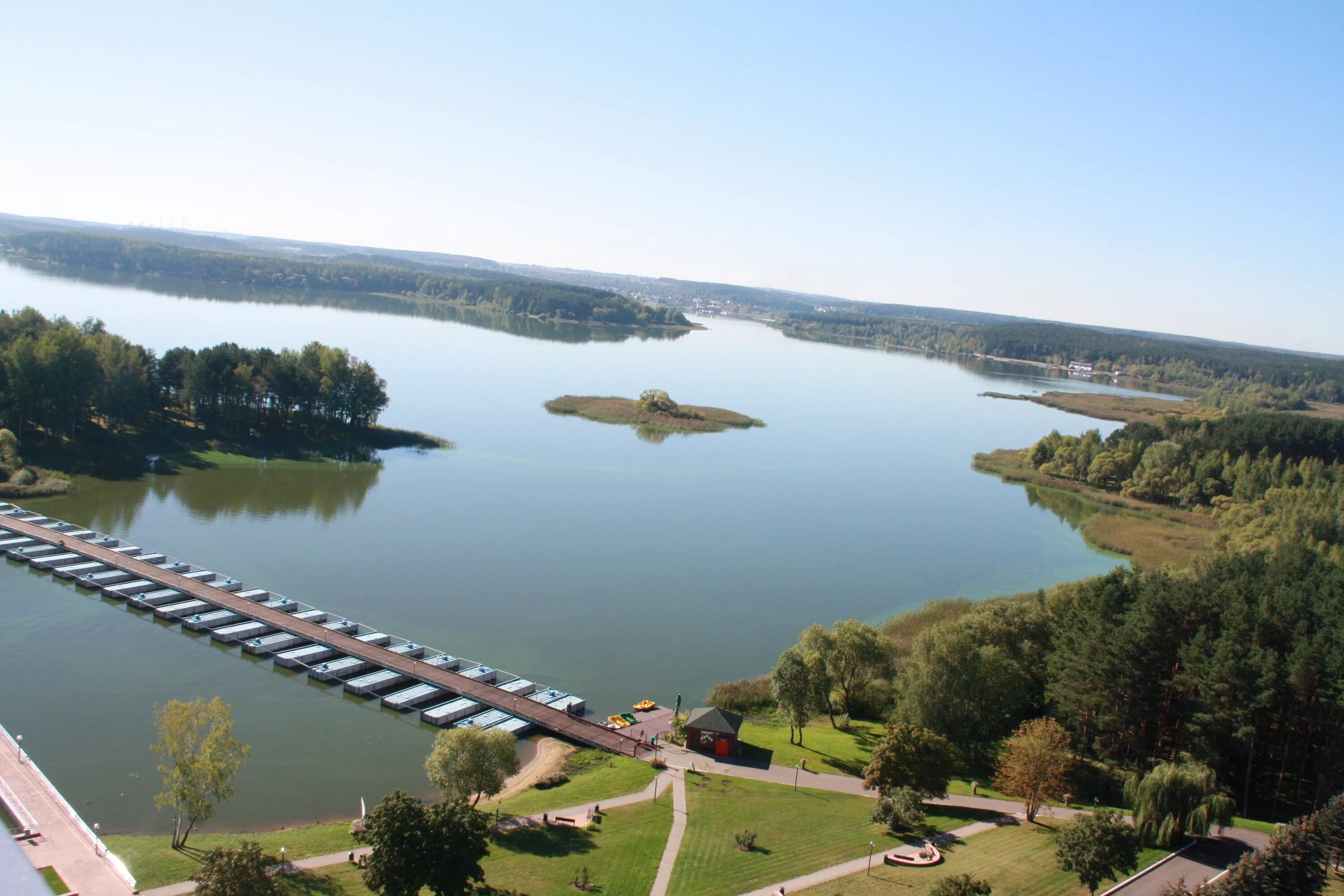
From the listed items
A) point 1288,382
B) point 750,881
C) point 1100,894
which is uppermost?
point 1288,382

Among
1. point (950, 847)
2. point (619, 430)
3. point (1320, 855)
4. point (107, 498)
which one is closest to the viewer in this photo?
A: point (1320, 855)

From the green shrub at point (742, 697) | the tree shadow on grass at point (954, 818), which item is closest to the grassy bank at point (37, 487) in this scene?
the green shrub at point (742, 697)

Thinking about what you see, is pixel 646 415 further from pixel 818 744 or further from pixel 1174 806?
pixel 1174 806

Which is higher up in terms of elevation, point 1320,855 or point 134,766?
point 1320,855

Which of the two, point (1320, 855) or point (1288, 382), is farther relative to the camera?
point (1288, 382)

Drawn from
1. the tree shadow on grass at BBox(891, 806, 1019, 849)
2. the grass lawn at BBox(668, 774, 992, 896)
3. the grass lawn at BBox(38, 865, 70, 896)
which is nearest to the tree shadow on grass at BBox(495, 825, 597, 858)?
the grass lawn at BBox(668, 774, 992, 896)

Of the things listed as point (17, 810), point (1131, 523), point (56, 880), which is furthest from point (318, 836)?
point (1131, 523)

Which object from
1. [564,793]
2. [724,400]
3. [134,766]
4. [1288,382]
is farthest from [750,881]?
[1288,382]

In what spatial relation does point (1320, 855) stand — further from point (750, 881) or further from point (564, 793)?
point (564, 793)

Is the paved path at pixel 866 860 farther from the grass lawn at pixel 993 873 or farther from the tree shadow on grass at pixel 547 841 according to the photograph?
the tree shadow on grass at pixel 547 841
